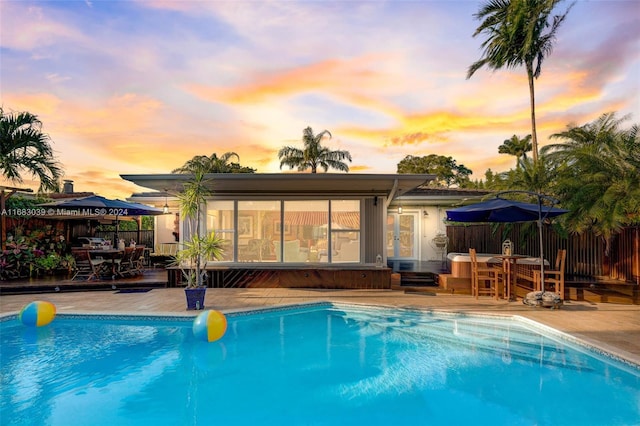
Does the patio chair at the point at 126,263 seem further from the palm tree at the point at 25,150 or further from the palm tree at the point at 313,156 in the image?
the palm tree at the point at 313,156

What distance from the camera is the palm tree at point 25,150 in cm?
1030

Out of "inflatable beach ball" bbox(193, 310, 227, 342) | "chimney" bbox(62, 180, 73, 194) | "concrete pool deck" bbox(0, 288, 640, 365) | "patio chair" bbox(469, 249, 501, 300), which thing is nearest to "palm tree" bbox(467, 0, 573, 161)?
"patio chair" bbox(469, 249, 501, 300)

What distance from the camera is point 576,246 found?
10.3 metres

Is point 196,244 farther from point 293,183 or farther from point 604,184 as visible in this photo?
point 604,184

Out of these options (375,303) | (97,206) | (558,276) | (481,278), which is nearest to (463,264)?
(481,278)

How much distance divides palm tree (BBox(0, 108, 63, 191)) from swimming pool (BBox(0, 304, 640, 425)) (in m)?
5.68

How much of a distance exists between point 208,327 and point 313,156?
1889 cm

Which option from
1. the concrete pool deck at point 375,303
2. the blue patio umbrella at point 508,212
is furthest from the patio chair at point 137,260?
the blue patio umbrella at point 508,212

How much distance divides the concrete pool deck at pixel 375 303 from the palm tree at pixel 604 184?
6.22 ft

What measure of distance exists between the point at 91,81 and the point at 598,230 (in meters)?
14.4

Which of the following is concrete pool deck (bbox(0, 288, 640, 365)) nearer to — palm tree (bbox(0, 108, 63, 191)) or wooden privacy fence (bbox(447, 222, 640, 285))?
wooden privacy fence (bbox(447, 222, 640, 285))

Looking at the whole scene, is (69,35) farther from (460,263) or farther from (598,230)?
(598,230)

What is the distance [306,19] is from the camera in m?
10.5

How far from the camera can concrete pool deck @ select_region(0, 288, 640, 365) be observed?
20.1 ft
